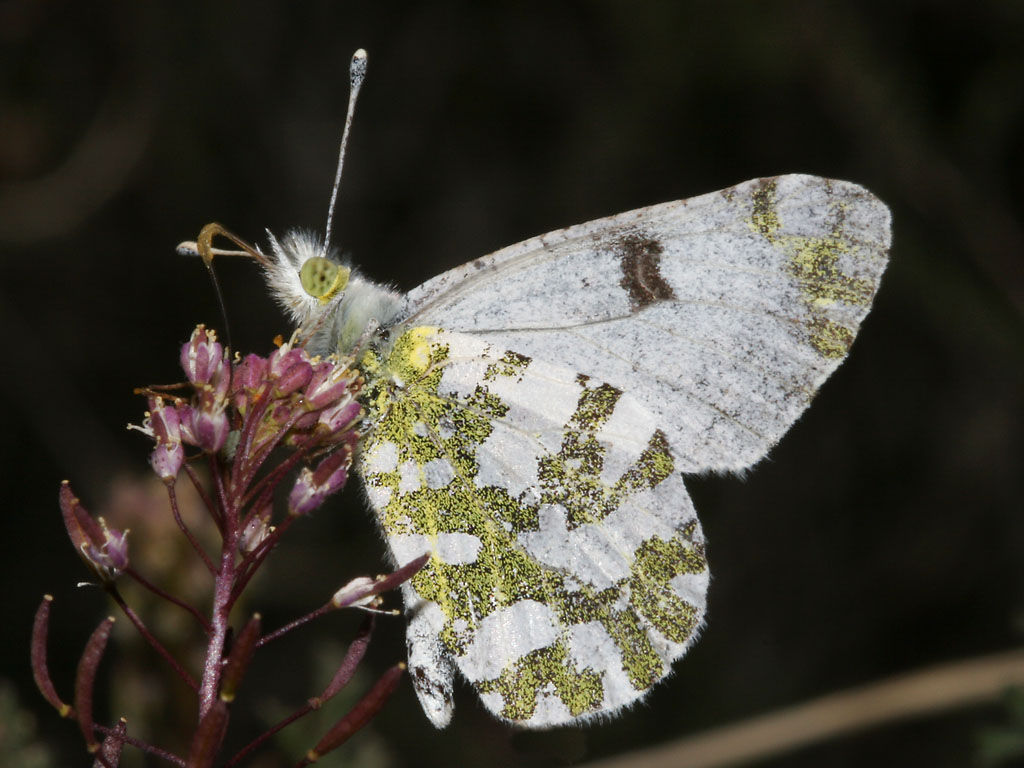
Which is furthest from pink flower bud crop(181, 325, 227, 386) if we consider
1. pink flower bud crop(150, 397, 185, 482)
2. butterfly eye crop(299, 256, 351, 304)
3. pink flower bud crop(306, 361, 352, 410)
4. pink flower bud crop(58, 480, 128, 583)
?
butterfly eye crop(299, 256, 351, 304)

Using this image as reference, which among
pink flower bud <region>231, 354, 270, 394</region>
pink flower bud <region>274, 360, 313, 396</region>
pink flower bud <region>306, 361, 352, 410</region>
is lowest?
pink flower bud <region>306, 361, 352, 410</region>

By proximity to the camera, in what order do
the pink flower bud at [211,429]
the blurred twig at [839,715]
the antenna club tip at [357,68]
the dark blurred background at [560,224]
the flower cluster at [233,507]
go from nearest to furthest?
the flower cluster at [233,507], the pink flower bud at [211,429], the antenna club tip at [357,68], the blurred twig at [839,715], the dark blurred background at [560,224]

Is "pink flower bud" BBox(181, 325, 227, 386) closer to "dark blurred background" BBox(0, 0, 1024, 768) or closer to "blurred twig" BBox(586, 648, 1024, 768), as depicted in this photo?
"blurred twig" BBox(586, 648, 1024, 768)

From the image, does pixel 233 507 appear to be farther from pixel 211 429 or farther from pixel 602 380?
pixel 602 380

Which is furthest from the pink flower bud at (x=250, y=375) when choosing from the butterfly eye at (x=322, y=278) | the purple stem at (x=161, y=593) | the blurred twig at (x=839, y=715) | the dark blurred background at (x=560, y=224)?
the dark blurred background at (x=560, y=224)

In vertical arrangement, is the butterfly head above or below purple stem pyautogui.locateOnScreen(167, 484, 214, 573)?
above

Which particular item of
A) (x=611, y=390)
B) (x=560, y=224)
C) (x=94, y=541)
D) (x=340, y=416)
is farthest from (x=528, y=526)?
(x=560, y=224)

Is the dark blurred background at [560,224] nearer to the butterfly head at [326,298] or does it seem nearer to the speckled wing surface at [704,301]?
the speckled wing surface at [704,301]

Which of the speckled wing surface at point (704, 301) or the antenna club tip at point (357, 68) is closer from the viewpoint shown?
the speckled wing surface at point (704, 301)
